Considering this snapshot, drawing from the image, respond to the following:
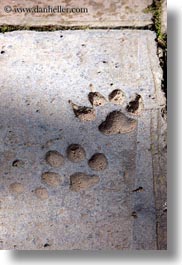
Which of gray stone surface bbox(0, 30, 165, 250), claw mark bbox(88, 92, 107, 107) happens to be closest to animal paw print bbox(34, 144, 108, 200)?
gray stone surface bbox(0, 30, 165, 250)

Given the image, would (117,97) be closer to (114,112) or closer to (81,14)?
(114,112)

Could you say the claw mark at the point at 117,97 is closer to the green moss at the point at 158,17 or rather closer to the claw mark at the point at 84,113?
the claw mark at the point at 84,113

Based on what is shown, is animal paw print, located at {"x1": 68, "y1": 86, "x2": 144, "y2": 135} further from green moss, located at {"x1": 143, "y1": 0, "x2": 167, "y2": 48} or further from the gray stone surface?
green moss, located at {"x1": 143, "y1": 0, "x2": 167, "y2": 48}

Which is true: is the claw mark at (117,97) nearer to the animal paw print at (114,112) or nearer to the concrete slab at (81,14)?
the animal paw print at (114,112)

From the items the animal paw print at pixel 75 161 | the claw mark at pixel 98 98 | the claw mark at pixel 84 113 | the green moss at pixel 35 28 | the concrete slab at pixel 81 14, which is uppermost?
the concrete slab at pixel 81 14

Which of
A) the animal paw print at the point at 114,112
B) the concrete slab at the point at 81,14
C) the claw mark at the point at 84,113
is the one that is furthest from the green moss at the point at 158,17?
the claw mark at the point at 84,113

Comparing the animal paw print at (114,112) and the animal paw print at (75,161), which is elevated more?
the animal paw print at (114,112)
